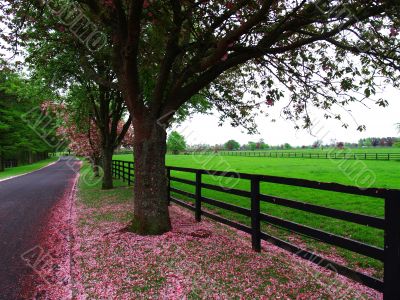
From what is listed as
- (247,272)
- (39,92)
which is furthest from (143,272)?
(39,92)

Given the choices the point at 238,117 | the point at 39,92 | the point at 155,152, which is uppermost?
the point at 39,92

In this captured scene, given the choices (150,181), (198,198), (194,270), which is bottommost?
(194,270)

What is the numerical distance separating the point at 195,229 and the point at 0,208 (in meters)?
7.91

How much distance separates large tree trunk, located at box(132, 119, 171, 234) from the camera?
6508mm

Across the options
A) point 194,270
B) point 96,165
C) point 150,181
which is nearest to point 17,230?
point 150,181

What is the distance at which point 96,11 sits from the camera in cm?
618

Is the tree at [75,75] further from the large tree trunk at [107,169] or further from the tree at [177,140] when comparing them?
the tree at [177,140]

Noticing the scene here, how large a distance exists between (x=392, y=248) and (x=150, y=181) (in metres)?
4.51

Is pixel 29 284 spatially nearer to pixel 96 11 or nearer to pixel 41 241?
pixel 41 241

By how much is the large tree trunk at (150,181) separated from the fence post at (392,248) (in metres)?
4.29

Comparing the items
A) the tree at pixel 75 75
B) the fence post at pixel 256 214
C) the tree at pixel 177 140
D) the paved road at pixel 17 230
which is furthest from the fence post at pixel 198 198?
the tree at pixel 177 140

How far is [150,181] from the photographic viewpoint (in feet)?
21.4

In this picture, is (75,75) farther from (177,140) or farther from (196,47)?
(177,140)

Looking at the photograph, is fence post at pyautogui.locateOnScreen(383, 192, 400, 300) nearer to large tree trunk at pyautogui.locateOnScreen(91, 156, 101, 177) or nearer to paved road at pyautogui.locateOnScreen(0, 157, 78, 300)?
Answer: paved road at pyautogui.locateOnScreen(0, 157, 78, 300)
